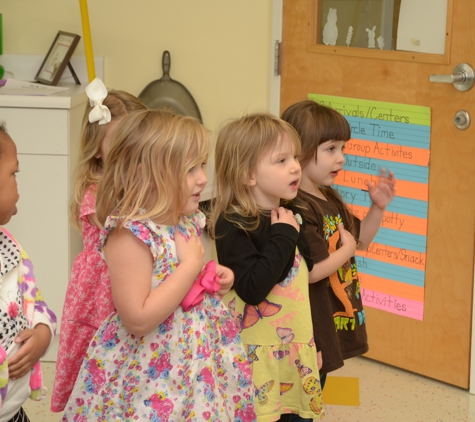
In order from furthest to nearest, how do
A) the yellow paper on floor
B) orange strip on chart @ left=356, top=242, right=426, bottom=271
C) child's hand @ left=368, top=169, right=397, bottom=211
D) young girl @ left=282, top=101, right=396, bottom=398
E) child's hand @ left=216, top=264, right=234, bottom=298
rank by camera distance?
orange strip on chart @ left=356, top=242, right=426, bottom=271
the yellow paper on floor
child's hand @ left=368, top=169, right=397, bottom=211
young girl @ left=282, top=101, right=396, bottom=398
child's hand @ left=216, top=264, right=234, bottom=298

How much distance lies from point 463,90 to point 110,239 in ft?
4.60

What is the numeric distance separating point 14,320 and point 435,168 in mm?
1581

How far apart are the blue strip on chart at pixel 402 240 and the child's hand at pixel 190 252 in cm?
126

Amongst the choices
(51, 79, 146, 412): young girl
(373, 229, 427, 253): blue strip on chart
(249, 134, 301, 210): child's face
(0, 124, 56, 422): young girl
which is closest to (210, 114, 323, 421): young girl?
(249, 134, 301, 210): child's face

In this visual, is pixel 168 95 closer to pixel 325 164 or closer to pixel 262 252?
pixel 325 164

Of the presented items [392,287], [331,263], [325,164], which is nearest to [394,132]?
[392,287]

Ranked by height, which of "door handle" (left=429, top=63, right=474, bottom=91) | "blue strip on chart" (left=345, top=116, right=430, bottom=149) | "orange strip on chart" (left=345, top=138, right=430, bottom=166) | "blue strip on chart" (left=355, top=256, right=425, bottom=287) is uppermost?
"door handle" (left=429, top=63, right=474, bottom=91)

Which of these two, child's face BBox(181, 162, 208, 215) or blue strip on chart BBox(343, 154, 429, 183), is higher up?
child's face BBox(181, 162, 208, 215)

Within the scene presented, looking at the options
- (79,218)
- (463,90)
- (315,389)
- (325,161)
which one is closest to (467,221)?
(463,90)

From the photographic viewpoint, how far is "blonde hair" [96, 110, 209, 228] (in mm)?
1338

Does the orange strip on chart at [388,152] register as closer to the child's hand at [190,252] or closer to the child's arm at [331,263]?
the child's arm at [331,263]

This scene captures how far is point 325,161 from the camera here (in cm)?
174

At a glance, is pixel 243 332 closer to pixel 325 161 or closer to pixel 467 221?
pixel 325 161

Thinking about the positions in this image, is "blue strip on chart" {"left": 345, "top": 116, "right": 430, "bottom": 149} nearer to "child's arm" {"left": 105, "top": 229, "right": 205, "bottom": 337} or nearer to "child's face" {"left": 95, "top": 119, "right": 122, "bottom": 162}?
"child's face" {"left": 95, "top": 119, "right": 122, "bottom": 162}
